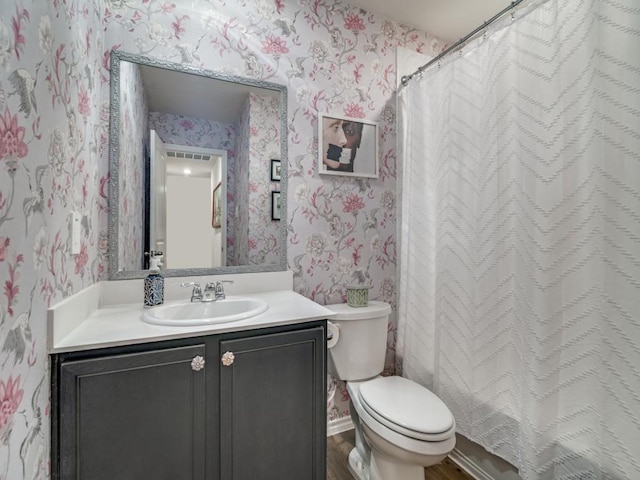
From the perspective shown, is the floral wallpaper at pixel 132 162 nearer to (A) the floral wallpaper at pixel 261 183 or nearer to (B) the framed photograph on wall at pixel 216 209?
(B) the framed photograph on wall at pixel 216 209

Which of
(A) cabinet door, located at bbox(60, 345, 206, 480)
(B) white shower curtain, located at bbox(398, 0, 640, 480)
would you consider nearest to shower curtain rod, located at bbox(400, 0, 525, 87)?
(B) white shower curtain, located at bbox(398, 0, 640, 480)

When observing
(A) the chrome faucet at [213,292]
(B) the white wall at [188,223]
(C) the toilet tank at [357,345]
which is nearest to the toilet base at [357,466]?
(C) the toilet tank at [357,345]

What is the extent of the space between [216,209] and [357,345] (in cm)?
98

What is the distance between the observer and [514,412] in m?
1.21

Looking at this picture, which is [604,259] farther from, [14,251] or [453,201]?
[14,251]

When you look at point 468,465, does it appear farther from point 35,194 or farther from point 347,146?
point 35,194

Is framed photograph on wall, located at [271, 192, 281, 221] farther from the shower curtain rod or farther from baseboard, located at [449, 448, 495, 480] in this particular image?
baseboard, located at [449, 448, 495, 480]

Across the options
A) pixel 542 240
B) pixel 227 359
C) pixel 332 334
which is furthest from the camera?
pixel 332 334

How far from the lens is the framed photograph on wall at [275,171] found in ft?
5.30

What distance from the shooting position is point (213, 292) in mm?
1362

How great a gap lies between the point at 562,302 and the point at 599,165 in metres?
0.46

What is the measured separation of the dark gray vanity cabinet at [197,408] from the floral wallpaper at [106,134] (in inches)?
3.2

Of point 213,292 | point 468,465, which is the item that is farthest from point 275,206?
point 468,465

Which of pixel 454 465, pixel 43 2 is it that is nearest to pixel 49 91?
A: pixel 43 2
